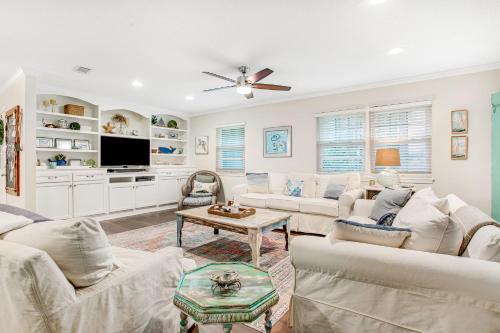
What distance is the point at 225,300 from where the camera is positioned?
1.15 m

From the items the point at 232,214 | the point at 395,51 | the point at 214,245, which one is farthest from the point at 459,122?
the point at 214,245

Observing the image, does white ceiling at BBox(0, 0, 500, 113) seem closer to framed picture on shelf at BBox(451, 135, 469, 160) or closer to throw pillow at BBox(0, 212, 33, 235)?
framed picture on shelf at BBox(451, 135, 469, 160)

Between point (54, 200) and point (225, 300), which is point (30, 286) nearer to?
point (225, 300)

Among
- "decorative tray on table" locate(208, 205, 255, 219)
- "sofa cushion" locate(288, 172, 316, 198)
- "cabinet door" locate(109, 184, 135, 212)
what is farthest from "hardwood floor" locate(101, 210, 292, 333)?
"sofa cushion" locate(288, 172, 316, 198)

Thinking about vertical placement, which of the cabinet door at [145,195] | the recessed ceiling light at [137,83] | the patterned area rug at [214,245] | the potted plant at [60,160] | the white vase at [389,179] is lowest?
the patterned area rug at [214,245]

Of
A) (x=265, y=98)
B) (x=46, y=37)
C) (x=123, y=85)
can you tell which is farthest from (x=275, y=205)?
(x=46, y=37)

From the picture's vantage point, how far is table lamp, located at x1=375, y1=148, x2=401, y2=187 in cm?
373

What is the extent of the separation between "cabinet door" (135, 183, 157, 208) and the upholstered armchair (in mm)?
694

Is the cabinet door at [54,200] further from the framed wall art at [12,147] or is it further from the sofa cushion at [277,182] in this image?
the sofa cushion at [277,182]

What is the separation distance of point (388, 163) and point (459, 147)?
103cm

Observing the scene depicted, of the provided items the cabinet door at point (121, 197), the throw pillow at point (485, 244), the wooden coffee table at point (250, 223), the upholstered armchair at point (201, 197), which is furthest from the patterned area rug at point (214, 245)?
the throw pillow at point (485, 244)

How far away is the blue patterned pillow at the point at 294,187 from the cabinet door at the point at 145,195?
311 centimetres

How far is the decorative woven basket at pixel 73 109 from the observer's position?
15.9 ft

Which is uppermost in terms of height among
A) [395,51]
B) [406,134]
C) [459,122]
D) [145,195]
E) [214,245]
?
[395,51]
